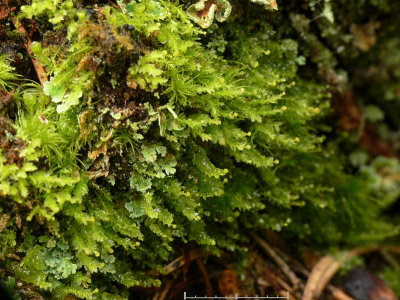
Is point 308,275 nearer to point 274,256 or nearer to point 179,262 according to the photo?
point 274,256

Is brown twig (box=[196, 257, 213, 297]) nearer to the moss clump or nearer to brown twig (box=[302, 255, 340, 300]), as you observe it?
the moss clump

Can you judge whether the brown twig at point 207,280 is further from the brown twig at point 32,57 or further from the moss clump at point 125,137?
the brown twig at point 32,57

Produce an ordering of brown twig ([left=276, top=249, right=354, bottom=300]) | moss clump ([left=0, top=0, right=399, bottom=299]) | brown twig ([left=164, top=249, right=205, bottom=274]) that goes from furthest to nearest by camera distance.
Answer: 1. brown twig ([left=276, top=249, right=354, bottom=300])
2. brown twig ([left=164, top=249, right=205, bottom=274])
3. moss clump ([left=0, top=0, right=399, bottom=299])

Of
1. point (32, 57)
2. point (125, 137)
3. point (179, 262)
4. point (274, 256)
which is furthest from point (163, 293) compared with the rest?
point (32, 57)

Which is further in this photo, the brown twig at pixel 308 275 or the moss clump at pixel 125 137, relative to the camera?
the brown twig at pixel 308 275

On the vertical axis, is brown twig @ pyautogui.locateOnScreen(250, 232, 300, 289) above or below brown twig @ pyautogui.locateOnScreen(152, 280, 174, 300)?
above

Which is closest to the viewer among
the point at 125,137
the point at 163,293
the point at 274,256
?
the point at 125,137

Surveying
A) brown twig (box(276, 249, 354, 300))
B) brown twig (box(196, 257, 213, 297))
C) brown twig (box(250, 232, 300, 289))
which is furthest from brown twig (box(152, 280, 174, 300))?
brown twig (box(276, 249, 354, 300))

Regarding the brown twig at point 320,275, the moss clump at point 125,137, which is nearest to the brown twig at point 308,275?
the brown twig at point 320,275
